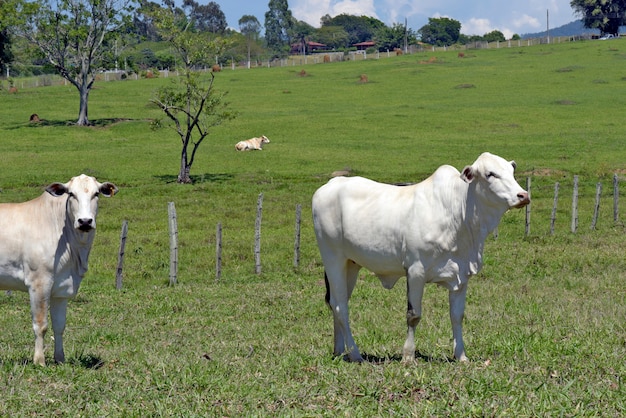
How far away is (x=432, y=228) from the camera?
9.78 metres

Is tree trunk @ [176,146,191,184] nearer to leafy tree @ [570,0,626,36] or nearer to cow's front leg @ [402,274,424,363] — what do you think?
cow's front leg @ [402,274,424,363]

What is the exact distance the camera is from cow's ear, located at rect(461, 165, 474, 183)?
31.6 ft

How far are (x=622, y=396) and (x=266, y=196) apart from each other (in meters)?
25.5

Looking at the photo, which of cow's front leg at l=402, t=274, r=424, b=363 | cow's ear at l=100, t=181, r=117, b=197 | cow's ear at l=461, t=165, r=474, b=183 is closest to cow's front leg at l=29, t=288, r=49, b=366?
cow's ear at l=100, t=181, r=117, b=197

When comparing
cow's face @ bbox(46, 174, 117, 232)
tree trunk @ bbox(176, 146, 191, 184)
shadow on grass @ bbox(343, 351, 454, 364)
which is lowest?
tree trunk @ bbox(176, 146, 191, 184)

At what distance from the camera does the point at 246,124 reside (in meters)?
53.3

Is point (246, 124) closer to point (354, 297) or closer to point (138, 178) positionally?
point (138, 178)

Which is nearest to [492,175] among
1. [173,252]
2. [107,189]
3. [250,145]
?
[107,189]

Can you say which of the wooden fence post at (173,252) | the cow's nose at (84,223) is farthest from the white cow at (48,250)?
the wooden fence post at (173,252)

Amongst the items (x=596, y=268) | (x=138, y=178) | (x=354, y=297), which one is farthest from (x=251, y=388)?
(x=138, y=178)

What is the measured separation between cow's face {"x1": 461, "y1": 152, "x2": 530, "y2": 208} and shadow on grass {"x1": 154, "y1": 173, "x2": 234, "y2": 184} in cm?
2737

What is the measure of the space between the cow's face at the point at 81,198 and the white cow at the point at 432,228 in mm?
2814

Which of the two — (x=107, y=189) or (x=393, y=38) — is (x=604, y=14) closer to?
(x=393, y=38)

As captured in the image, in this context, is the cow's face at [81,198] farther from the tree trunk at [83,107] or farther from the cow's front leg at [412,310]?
the tree trunk at [83,107]
